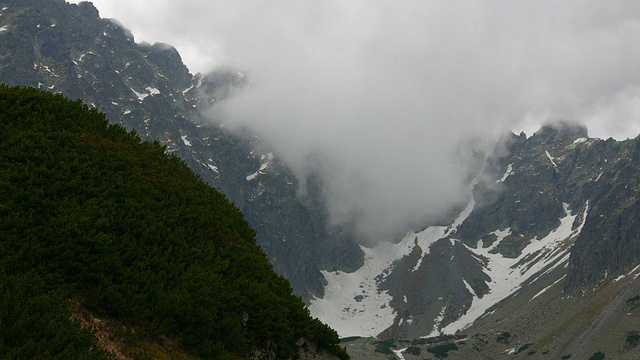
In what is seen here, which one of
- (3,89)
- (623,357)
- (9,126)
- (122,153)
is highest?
(3,89)

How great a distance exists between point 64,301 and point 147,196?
7334mm

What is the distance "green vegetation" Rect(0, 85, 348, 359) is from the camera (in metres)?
14.7

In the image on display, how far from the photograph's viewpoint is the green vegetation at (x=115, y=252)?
14.7 metres

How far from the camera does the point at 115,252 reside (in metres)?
17.5

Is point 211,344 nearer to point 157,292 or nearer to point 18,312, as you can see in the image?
point 157,292

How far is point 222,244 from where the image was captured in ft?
74.6

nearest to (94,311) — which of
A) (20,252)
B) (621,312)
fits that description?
(20,252)

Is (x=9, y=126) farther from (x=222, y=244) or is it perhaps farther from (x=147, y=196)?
(x=222, y=244)

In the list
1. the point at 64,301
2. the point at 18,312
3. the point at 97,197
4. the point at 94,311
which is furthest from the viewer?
the point at 97,197

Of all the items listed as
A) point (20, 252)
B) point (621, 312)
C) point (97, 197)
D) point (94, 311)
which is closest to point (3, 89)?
point (97, 197)

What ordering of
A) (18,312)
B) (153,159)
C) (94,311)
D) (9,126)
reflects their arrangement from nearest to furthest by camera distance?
(18,312) → (94,311) → (9,126) → (153,159)

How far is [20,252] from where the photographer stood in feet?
50.4

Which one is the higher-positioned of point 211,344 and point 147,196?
point 147,196

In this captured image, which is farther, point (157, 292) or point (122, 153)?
point (122, 153)
